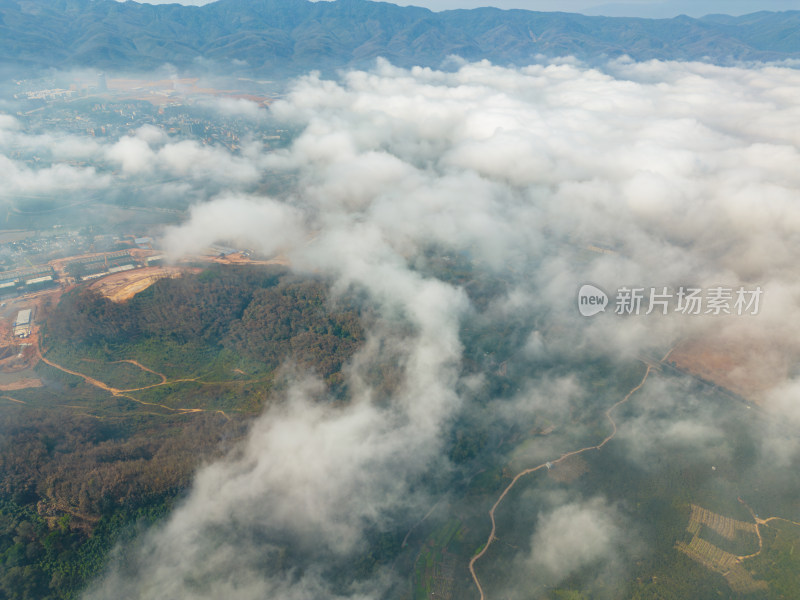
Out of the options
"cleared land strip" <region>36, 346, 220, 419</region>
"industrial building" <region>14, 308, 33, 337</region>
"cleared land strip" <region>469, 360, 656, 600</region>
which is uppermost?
"industrial building" <region>14, 308, 33, 337</region>

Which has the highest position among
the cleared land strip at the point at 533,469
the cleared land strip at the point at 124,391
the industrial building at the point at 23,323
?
the industrial building at the point at 23,323

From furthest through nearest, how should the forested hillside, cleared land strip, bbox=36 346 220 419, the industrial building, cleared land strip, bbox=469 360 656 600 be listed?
1. the industrial building
2. cleared land strip, bbox=36 346 220 419
3. cleared land strip, bbox=469 360 656 600
4. the forested hillside

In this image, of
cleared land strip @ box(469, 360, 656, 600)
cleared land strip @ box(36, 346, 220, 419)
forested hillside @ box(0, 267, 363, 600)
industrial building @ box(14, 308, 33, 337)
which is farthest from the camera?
industrial building @ box(14, 308, 33, 337)

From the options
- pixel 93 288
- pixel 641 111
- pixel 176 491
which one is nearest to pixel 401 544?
pixel 176 491

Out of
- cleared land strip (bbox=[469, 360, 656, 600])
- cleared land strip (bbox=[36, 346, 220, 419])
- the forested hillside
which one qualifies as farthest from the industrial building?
cleared land strip (bbox=[469, 360, 656, 600])

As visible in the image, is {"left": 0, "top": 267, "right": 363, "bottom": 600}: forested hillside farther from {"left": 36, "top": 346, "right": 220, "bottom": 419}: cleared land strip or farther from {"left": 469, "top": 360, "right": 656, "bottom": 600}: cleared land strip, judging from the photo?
{"left": 469, "top": 360, "right": 656, "bottom": 600}: cleared land strip

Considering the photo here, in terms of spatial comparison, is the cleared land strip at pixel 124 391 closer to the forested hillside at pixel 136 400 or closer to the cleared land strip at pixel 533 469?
the forested hillside at pixel 136 400

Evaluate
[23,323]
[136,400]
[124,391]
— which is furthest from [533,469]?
[23,323]

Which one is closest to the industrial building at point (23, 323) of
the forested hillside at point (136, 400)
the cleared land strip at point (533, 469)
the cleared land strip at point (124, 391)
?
the forested hillside at point (136, 400)

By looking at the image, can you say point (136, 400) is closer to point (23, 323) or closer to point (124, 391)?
point (124, 391)

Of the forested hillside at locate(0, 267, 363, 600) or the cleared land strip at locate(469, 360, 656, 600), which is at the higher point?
the forested hillside at locate(0, 267, 363, 600)

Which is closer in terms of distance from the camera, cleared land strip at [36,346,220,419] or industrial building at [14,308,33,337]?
cleared land strip at [36,346,220,419]
